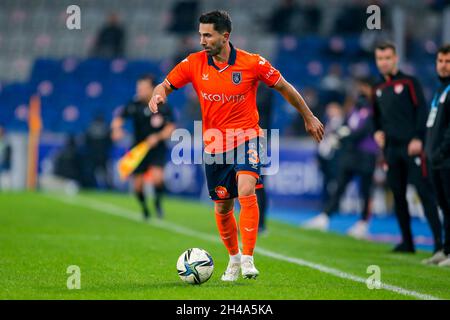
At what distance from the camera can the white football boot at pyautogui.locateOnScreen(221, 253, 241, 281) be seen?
7961 millimetres

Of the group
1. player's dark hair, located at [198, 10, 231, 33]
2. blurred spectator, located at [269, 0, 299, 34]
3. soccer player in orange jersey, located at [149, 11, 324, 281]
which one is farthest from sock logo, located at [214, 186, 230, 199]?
blurred spectator, located at [269, 0, 299, 34]

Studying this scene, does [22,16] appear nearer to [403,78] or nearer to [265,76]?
[403,78]

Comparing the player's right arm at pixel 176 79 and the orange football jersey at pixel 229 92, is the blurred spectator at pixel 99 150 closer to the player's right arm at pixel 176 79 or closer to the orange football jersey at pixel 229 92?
the player's right arm at pixel 176 79

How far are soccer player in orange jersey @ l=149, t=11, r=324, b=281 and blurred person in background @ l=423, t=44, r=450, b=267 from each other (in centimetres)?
212

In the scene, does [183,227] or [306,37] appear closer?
[183,227]

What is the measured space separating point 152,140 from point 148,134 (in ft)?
0.84

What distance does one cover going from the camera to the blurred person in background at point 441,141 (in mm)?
9672

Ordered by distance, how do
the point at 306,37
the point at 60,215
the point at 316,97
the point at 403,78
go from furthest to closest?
the point at 306,37 < the point at 316,97 < the point at 60,215 < the point at 403,78

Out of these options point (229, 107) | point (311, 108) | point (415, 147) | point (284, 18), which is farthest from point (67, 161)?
point (229, 107)

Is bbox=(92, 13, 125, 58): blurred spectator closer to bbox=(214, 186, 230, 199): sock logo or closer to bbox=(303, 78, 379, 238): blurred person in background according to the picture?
bbox=(303, 78, 379, 238): blurred person in background

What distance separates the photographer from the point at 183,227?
14.2 m

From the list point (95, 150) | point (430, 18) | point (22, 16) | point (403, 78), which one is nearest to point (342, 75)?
point (430, 18)

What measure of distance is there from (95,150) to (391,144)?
44.3ft

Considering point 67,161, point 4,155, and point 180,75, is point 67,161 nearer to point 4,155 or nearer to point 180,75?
→ point 4,155
